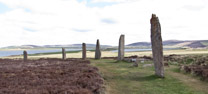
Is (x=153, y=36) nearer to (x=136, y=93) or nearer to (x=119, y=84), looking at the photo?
(x=119, y=84)

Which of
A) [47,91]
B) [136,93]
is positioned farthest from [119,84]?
[47,91]

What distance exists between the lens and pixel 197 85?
576 inches

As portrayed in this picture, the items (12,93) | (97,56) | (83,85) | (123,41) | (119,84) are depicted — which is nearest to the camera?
(12,93)

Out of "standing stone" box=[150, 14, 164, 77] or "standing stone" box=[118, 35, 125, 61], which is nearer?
"standing stone" box=[150, 14, 164, 77]

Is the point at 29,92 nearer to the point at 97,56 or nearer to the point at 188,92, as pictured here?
the point at 188,92

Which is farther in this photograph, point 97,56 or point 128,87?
point 97,56

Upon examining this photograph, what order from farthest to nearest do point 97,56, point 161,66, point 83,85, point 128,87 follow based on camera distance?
point 97,56
point 161,66
point 128,87
point 83,85

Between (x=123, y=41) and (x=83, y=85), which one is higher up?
(x=123, y=41)

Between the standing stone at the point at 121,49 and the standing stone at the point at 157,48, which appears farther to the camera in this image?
the standing stone at the point at 121,49

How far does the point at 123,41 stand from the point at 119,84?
20.9m

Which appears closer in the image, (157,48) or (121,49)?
(157,48)

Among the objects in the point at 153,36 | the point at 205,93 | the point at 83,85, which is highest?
the point at 153,36

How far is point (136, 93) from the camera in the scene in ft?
41.5

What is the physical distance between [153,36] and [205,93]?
285 inches
